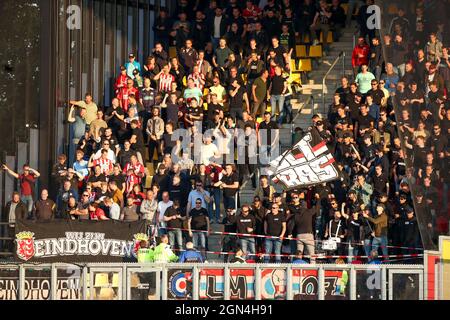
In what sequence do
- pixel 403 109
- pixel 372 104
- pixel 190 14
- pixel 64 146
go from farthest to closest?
pixel 190 14
pixel 64 146
pixel 372 104
pixel 403 109

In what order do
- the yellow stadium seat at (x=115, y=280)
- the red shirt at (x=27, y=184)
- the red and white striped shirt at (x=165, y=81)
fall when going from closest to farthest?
1. the yellow stadium seat at (x=115, y=280)
2. the red shirt at (x=27, y=184)
3. the red and white striped shirt at (x=165, y=81)

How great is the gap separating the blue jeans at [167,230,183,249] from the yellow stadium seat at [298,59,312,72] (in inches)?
280

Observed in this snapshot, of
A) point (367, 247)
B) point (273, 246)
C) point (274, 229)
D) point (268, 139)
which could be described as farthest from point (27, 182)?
point (367, 247)

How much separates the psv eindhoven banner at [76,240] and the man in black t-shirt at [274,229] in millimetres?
2298

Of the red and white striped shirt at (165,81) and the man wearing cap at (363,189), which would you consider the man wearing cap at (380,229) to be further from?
the red and white striped shirt at (165,81)

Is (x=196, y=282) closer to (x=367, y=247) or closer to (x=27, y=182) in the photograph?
(x=367, y=247)

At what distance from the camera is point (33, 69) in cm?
3388

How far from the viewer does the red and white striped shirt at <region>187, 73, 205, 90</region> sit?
3225 cm

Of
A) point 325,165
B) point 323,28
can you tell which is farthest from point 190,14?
point 325,165

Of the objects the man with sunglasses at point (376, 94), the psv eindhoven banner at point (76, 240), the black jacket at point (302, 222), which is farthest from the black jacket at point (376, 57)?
the psv eindhoven banner at point (76, 240)

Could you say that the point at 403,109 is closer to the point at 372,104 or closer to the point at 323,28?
the point at 372,104

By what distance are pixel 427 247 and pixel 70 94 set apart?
15.7 metres

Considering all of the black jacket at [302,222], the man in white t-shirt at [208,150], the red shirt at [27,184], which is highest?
the man in white t-shirt at [208,150]

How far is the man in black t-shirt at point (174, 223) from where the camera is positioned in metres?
27.7
